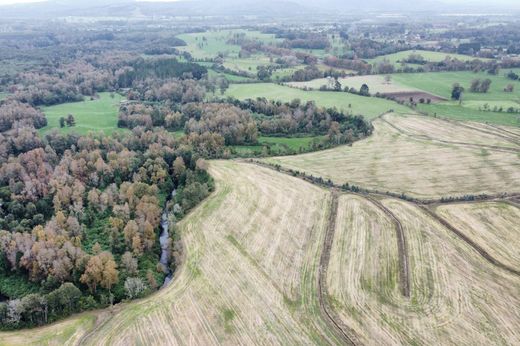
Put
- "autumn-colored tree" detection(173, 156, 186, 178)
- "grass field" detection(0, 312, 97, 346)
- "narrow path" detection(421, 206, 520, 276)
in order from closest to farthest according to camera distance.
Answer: "grass field" detection(0, 312, 97, 346), "narrow path" detection(421, 206, 520, 276), "autumn-colored tree" detection(173, 156, 186, 178)

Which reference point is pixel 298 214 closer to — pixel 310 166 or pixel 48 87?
pixel 310 166

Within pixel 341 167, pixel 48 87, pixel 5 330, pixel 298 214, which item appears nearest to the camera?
pixel 5 330

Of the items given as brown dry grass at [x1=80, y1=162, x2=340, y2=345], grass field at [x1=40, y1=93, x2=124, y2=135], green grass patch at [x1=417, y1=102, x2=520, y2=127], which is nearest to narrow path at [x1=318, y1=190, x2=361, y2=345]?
brown dry grass at [x1=80, y1=162, x2=340, y2=345]

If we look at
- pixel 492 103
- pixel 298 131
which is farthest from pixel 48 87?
pixel 492 103

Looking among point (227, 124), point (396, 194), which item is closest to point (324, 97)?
point (227, 124)

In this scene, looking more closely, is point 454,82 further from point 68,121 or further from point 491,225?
point 68,121

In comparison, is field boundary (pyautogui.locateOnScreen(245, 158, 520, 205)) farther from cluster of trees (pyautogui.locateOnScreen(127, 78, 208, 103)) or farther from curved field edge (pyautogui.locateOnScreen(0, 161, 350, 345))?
cluster of trees (pyautogui.locateOnScreen(127, 78, 208, 103))
